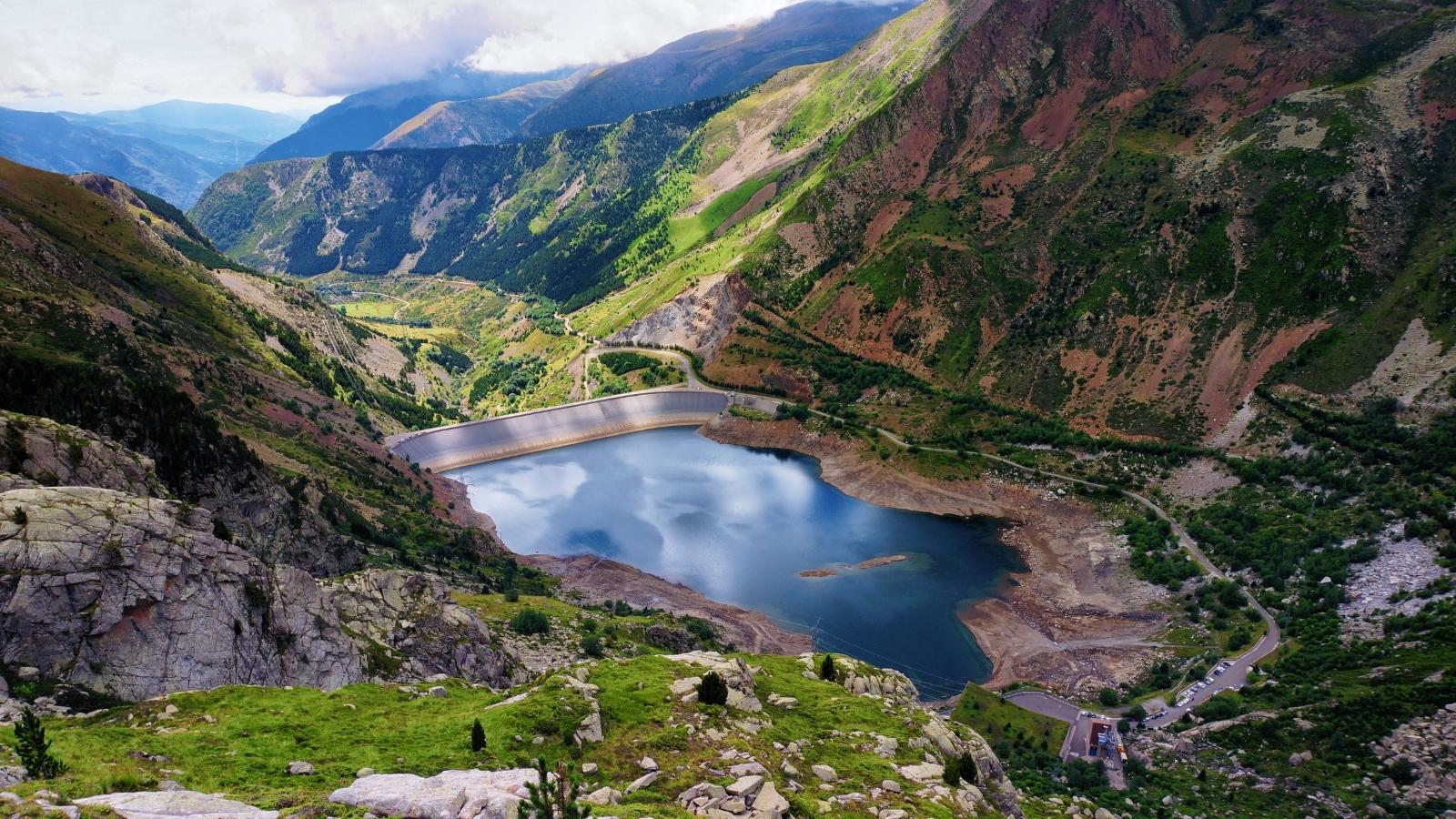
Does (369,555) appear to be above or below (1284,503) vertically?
above

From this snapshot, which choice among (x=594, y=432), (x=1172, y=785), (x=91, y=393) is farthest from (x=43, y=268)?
(x=1172, y=785)

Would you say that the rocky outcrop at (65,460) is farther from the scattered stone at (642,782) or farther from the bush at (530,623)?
the scattered stone at (642,782)

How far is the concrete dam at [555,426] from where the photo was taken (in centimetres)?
13225

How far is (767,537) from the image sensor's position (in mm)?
104188

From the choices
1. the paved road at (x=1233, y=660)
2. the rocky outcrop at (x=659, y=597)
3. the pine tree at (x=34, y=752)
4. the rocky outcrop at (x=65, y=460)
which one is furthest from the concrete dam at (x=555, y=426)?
the pine tree at (x=34, y=752)

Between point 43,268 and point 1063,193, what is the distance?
151264 millimetres

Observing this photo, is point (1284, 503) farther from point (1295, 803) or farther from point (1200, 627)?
point (1295, 803)

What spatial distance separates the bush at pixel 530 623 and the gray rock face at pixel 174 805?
35.1 m

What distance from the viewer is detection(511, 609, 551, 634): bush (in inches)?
2169

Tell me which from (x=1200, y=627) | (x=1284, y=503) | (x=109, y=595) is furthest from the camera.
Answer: (x=1284, y=503)

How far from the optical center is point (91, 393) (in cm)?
4941

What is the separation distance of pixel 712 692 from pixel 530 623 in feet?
84.6

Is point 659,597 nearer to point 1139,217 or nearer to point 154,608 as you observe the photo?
point 154,608

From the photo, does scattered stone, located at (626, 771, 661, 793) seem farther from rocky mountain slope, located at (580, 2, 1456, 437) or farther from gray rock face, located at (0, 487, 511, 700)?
rocky mountain slope, located at (580, 2, 1456, 437)
